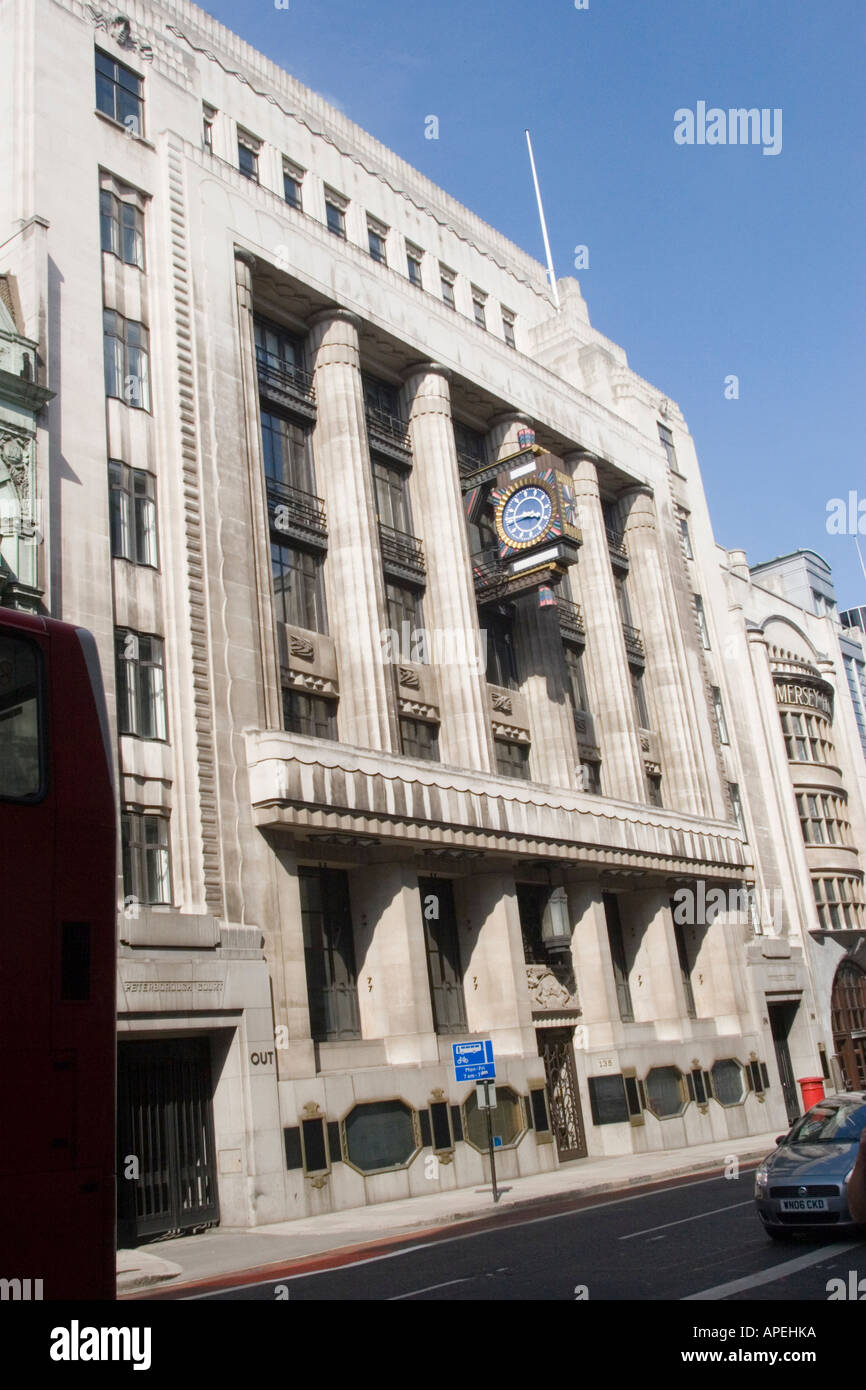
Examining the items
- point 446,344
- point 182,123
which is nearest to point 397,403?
point 446,344

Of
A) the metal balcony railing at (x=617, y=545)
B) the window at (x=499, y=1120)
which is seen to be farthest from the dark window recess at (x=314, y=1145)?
the metal balcony railing at (x=617, y=545)

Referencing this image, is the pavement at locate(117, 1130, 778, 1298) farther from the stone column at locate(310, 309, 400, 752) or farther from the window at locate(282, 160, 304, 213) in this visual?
the window at locate(282, 160, 304, 213)

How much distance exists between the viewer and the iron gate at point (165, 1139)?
22438 millimetres

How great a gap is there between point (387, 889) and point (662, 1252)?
53.9ft

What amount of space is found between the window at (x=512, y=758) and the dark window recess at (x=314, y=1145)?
14.6 meters

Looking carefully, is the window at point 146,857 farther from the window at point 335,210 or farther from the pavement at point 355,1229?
the window at point 335,210

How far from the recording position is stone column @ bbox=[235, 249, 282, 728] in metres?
28.6

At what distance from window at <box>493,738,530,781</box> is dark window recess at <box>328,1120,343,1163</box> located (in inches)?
558

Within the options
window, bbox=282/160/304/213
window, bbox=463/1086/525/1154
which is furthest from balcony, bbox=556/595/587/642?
window, bbox=463/1086/525/1154

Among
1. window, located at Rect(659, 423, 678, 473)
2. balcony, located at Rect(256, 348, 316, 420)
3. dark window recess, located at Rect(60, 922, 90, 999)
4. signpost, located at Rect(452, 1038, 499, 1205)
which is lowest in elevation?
signpost, located at Rect(452, 1038, 499, 1205)

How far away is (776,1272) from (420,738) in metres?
23.7

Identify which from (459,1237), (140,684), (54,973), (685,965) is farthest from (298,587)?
(54,973)

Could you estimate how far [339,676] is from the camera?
106 feet

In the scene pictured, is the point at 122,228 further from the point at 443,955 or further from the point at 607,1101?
the point at 607,1101
